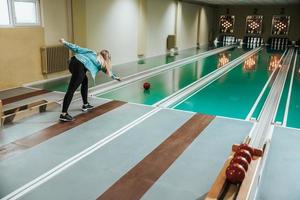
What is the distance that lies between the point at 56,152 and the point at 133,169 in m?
0.95

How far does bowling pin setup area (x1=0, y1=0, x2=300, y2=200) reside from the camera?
2600mm

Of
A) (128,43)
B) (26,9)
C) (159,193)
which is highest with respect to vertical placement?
(26,9)

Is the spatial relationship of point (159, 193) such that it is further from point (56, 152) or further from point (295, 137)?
point (295, 137)

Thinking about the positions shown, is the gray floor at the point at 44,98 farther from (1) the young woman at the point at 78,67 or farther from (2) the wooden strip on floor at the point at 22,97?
(1) the young woman at the point at 78,67

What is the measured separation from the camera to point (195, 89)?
6.62 m

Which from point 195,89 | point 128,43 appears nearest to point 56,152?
point 195,89

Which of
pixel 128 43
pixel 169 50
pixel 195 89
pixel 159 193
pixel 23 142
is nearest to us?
pixel 159 193

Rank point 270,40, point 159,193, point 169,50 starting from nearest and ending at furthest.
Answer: point 159,193, point 169,50, point 270,40

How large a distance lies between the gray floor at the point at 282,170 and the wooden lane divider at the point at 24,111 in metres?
3.37

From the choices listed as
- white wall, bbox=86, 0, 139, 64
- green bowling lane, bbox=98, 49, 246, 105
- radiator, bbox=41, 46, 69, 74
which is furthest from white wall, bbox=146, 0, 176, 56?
radiator, bbox=41, 46, 69, 74

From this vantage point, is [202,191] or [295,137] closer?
[202,191]

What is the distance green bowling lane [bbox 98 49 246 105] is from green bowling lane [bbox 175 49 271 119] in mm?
570

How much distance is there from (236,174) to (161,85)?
4.76 meters

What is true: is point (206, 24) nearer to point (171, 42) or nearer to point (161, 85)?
point (171, 42)
